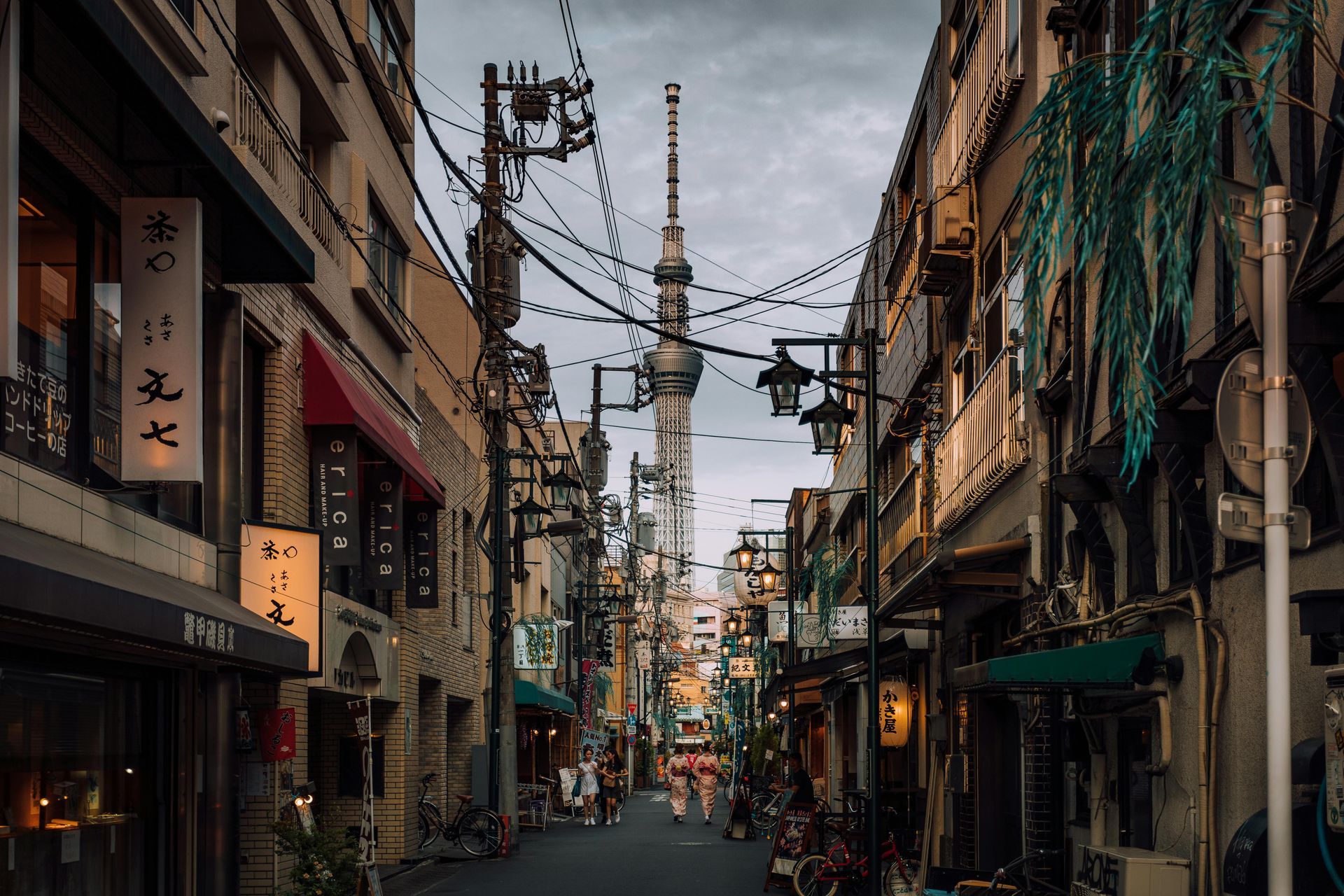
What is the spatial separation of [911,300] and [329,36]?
1071 cm

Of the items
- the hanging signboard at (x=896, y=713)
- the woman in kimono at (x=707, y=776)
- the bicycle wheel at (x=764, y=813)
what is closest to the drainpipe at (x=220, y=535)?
the hanging signboard at (x=896, y=713)

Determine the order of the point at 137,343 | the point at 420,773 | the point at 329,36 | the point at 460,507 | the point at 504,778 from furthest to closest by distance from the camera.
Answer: the point at 460,507
the point at 420,773
the point at 504,778
the point at 329,36
the point at 137,343

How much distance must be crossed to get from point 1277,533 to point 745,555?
35038 mm

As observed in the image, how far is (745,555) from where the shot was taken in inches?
1590

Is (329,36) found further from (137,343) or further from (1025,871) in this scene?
→ (1025,871)

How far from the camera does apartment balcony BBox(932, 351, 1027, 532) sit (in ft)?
53.5

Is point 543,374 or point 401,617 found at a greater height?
point 543,374

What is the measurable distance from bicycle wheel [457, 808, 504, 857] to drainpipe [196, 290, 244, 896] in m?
11.6

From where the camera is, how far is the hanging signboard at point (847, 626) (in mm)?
25344

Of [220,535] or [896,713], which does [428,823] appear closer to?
[896,713]

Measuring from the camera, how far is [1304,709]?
8.62 metres

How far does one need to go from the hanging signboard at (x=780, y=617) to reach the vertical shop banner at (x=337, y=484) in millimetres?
23158

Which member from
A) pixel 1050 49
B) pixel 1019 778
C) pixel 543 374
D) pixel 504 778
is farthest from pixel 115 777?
pixel 543 374

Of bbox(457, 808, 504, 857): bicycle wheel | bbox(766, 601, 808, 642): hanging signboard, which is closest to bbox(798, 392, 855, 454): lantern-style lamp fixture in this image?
bbox(457, 808, 504, 857): bicycle wheel
